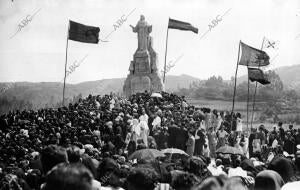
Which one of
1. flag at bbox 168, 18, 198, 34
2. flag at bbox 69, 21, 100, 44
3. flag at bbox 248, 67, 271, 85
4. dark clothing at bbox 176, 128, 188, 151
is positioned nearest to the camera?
dark clothing at bbox 176, 128, 188, 151

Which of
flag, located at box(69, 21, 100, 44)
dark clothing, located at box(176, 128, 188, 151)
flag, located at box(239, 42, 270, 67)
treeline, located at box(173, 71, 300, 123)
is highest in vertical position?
flag, located at box(69, 21, 100, 44)

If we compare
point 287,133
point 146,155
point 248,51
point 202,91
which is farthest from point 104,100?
point 202,91

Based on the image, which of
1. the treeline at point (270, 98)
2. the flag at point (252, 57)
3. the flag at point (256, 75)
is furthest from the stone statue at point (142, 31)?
the treeline at point (270, 98)

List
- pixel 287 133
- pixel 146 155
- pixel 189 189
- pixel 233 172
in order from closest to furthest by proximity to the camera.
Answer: pixel 189 189 < pixel 233 172 < pixel 146 155 < pixel 287 133

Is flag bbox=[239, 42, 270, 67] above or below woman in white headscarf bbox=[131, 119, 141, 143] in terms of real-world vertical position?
above

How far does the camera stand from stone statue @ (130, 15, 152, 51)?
125ft

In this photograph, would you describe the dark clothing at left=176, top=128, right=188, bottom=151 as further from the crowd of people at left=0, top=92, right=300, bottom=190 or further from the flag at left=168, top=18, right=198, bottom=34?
the flag at left=168, top=18, right=198, bottom=34

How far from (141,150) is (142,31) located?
89.9 feet

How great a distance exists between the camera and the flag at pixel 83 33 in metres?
29.8

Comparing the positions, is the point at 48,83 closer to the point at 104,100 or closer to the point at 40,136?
the point at 104,100

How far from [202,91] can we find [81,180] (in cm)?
9771

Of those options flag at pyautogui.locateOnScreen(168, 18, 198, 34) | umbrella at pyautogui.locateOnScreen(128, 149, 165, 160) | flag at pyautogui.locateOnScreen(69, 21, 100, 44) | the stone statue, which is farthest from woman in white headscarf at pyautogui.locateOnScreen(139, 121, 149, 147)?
the stone statue

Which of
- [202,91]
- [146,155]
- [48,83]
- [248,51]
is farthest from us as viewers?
[48,83]

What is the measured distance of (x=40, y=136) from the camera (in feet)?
53.6
